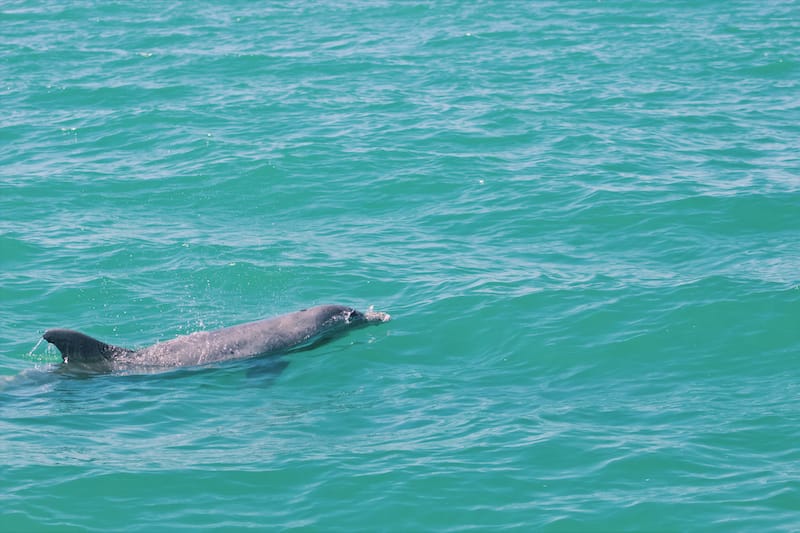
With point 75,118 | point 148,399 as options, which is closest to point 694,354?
point 148,399

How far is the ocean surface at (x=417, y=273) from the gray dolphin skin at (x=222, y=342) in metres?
0.39

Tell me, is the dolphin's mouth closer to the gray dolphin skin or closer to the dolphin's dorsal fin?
the gray dolphin skin

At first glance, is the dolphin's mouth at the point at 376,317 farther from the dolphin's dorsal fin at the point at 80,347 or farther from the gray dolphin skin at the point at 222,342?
the dolphin's dorsal fin at the point at 80,347

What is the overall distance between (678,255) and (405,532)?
508 inches

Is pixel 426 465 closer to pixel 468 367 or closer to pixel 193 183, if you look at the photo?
pixel 468 367

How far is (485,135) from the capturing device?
34344 mm

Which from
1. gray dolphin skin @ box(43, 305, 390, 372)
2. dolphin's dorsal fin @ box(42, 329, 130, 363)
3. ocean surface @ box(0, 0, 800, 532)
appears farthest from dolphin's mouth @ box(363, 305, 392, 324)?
dolphin's dorsal fin @ box(42, 329, 130, 363)

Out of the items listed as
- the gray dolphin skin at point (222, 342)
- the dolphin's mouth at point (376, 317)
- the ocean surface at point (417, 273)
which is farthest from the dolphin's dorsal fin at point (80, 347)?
the dolphin's mouth at point (376, 317)

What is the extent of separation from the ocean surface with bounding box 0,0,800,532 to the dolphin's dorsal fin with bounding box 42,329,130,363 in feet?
1.37

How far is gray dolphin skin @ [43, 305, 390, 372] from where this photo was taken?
19438mm

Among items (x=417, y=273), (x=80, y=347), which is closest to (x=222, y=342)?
(x=80, y=347)

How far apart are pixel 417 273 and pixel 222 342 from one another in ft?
19.0

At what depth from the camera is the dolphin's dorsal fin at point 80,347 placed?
19.1 metres

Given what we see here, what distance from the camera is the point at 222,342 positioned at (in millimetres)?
20328
